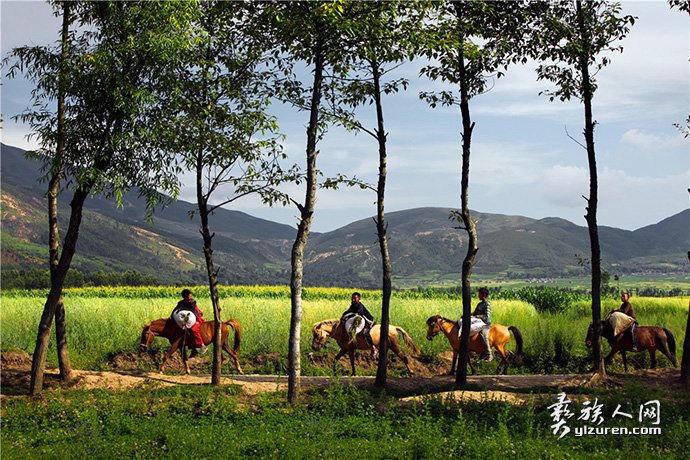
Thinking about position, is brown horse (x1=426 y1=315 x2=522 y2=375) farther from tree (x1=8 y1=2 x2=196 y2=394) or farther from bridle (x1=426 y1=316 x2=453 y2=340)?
tree (x1=8 y1=2 x2=196 y2=394)

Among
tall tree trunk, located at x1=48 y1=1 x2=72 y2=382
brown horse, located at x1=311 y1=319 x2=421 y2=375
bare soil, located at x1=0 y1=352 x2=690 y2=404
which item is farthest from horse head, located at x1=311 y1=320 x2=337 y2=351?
tall tree trunk, located at x1=48 y1=1 x2=72 y2=382

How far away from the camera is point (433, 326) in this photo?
23.3 metres

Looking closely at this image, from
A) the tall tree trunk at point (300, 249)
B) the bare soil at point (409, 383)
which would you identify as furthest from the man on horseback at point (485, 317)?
the tall tree trunk at point (300, 249)

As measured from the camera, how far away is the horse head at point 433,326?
913 inches

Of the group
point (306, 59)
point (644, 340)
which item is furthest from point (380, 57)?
point (644, 340)

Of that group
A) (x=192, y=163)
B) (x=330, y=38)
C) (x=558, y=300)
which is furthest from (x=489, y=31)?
(x=558, y=300)

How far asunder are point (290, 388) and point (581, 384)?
8894 mm

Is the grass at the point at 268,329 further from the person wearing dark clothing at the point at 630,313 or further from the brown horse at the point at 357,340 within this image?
the person wearing dark clothing at the point at 630,313

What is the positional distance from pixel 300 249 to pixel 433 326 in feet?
21.9

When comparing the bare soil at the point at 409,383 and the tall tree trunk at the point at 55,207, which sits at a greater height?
the tall tree trunk at the point at 55,207

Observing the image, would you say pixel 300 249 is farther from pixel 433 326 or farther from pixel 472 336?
pixel 472 336

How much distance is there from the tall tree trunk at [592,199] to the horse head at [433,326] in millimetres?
4832

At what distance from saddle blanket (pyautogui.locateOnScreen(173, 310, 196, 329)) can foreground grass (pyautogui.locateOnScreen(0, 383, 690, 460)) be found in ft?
13.0

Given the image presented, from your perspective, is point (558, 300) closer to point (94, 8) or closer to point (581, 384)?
point (581, 384)
